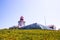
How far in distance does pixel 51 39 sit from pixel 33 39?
843mm

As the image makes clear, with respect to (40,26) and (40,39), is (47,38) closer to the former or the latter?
(40,39)

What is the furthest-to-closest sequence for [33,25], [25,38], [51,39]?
[33,25], [25,38], [51,39]

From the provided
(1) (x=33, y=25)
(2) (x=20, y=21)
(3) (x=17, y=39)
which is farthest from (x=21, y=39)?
(2) (x=20, y=21)

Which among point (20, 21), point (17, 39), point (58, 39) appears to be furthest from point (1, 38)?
point (20, 21)

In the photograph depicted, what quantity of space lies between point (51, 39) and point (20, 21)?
9.31 m

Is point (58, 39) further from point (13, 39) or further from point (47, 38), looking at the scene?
point (13, 39)

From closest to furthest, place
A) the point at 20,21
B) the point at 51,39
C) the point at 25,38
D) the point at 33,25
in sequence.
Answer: the point at 51,39, the point at 25,38, the point at 33,25, the point at 20,21

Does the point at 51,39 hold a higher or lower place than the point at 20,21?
lower

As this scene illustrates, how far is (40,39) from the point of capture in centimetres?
770

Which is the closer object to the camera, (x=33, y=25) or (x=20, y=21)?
(x=33, y=25)

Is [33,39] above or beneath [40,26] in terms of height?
beneath

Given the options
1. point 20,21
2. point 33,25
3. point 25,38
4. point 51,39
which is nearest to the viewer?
point 51,39

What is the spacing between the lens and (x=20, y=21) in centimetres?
1655

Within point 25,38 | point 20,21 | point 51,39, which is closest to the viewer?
point 51,39
